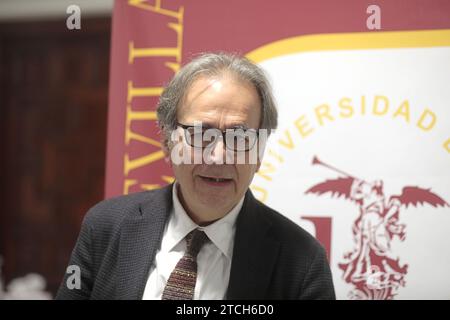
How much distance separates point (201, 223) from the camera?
1116 mm

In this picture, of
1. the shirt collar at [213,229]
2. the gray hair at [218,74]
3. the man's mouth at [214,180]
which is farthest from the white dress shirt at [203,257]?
the gray hair at [218,74]

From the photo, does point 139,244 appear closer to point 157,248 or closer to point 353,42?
point 157,248

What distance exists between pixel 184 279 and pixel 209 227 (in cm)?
14

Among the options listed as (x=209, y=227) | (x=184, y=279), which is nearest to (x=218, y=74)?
(x=209, y=227)

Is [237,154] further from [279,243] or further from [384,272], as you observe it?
[384,272]

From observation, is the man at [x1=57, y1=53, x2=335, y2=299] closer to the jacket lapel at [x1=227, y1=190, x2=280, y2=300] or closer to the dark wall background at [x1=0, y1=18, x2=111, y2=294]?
the jacket lapel at [x1=227, y1=190, x2=280, y2=300]

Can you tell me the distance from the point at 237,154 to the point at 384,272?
0.66 m

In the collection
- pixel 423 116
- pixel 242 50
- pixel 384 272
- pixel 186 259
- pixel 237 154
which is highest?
pixel 242 50

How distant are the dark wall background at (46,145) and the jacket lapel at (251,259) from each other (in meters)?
1.11

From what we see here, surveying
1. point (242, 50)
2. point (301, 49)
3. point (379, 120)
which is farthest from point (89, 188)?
point (379, 120)

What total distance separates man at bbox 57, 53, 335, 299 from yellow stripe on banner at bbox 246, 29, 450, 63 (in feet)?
1.20

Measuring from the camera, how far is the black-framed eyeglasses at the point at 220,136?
3.32 ft

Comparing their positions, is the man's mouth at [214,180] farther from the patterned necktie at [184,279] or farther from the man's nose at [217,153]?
the patterned necktie at [184,279]

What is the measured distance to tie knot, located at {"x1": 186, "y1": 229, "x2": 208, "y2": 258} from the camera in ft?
3.53
